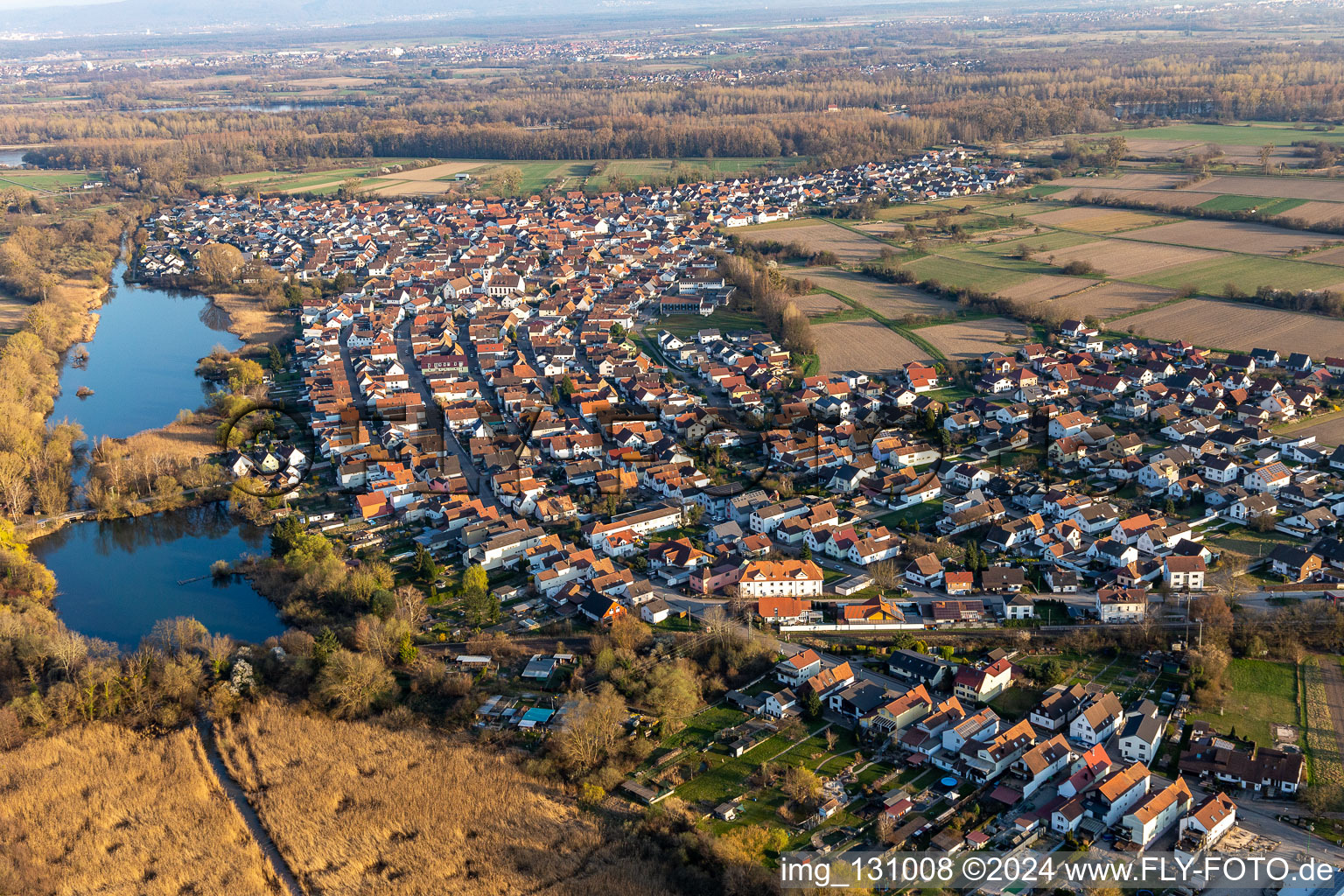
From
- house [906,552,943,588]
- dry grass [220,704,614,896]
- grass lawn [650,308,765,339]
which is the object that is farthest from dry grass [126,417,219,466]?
house [906,552,943,588]

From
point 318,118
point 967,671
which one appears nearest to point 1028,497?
point 967,671

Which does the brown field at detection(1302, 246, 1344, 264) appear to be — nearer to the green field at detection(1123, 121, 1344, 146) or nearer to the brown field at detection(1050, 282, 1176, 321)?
the brown field at detection(1050, 282, 1176, 321)

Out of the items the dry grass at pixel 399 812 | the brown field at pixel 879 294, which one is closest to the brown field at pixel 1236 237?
the brown field at pixel 879 294

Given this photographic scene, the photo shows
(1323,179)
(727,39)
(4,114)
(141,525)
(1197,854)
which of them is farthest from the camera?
(727,39)

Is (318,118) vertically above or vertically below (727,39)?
below

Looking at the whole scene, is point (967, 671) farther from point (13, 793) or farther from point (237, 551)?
point (237, 551)

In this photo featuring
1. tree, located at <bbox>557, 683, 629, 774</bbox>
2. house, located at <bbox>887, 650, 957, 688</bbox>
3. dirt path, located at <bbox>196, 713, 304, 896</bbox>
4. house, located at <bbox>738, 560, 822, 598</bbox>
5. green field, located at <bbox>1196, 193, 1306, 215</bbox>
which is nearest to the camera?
dirt path, located at <bbox>196, 713, 304, 896</bbox>
